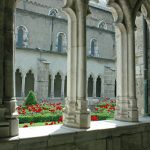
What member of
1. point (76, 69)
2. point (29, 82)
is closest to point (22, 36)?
point (29, 82)

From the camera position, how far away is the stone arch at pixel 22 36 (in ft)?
61.5

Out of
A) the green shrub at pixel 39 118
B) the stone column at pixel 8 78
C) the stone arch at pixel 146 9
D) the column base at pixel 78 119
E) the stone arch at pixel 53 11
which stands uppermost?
the stone arch at pixel 53 11

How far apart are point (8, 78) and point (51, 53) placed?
537 inches

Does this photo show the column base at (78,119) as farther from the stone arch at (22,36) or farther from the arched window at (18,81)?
the stone arch at (22,36)

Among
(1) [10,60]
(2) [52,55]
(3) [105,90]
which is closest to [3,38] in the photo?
(1) [10,60]

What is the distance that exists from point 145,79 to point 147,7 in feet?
4.76

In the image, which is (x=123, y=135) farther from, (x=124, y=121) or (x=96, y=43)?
(x=96, y=43)

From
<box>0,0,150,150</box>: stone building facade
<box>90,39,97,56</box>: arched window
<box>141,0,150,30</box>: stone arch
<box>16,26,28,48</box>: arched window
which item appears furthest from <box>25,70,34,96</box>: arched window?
<box>0,0,150,150</box>: stone building facade

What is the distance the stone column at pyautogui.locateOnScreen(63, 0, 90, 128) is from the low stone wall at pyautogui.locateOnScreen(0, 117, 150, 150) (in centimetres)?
18

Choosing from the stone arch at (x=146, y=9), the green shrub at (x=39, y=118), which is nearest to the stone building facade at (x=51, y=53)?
the green shrub at (x=39, y=118)

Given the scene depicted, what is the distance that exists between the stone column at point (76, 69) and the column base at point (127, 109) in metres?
0.96

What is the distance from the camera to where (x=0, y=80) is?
294 centimetres

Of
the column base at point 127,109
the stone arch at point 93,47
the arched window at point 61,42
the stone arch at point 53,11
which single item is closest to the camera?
the column base at point 127,109

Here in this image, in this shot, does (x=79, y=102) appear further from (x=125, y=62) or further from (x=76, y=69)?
(x=125, y=62)
